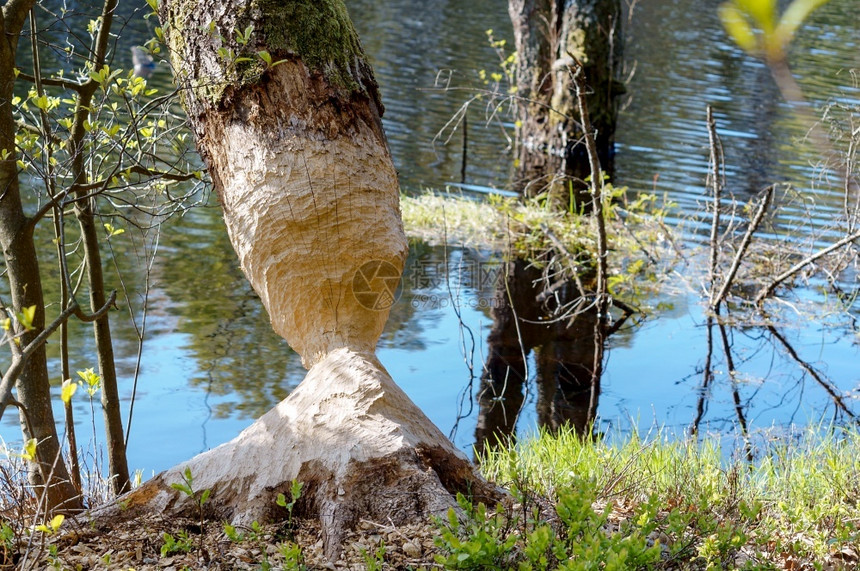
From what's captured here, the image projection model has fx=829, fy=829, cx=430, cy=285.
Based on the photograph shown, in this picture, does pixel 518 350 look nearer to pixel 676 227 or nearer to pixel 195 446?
pixel 195 446

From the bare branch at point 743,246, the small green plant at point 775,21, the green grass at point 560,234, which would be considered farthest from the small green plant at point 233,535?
the green grass at point 560,234

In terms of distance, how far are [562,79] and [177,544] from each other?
10.6 metres

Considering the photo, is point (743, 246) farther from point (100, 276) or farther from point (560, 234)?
point (100, 276)

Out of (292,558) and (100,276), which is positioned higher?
(100,276)

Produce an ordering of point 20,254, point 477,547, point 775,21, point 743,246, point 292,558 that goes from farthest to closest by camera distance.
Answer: point 743,246 < point 20,254 < point 292,558 < point 477,547 < point 775,21

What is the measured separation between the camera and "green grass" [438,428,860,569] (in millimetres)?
2352

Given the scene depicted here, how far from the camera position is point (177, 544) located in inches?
104

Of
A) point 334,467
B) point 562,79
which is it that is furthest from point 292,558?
point 562,79

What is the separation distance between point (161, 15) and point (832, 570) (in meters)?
3.54

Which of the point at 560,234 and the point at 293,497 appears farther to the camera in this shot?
the point at 560,234

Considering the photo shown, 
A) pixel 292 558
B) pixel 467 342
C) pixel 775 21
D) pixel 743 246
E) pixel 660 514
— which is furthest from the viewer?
pixel 467 342

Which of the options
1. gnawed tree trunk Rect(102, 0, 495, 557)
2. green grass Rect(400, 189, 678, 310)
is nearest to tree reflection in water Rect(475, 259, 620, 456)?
green grass Rect(400, 189, 678, 310)

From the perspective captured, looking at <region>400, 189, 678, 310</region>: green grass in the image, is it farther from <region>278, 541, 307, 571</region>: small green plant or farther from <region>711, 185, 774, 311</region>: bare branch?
<region>278, 541, 307, 571</region>: small green plant

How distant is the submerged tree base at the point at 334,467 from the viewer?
290cm
